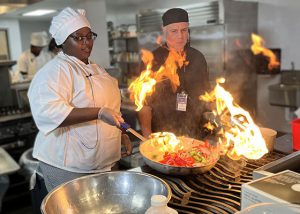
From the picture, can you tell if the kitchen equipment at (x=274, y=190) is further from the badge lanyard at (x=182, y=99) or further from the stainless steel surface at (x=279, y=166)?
the badge lanyard at (x=182, y=99)

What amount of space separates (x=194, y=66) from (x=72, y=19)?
2.60 ft

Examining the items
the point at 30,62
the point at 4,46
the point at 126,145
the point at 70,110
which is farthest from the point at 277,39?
the point at 4,46

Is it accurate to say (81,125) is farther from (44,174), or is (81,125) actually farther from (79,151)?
(44,174)

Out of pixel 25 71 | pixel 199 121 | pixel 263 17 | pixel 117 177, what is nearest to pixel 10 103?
pixel 25 71

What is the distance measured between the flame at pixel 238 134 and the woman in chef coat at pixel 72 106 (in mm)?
637

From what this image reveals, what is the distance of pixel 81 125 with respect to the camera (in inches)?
A: 68.1

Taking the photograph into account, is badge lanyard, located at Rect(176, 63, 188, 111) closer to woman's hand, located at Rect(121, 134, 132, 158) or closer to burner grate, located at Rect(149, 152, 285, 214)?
woman's hand, located at Rect(121, 134, 132, 158)

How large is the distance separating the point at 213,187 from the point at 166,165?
0.23 meters

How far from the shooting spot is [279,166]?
→ 1.33 metres

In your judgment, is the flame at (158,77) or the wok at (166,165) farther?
the flame at (158,77)

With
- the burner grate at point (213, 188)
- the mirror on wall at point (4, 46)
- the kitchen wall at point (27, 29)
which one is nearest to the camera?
the burner grate at point (213, 188)

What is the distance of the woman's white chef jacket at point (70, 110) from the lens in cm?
161

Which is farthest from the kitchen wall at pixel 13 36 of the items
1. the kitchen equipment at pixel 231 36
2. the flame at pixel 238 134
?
the flame at pixel 238 134

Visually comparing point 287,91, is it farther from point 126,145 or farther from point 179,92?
point 126,145
